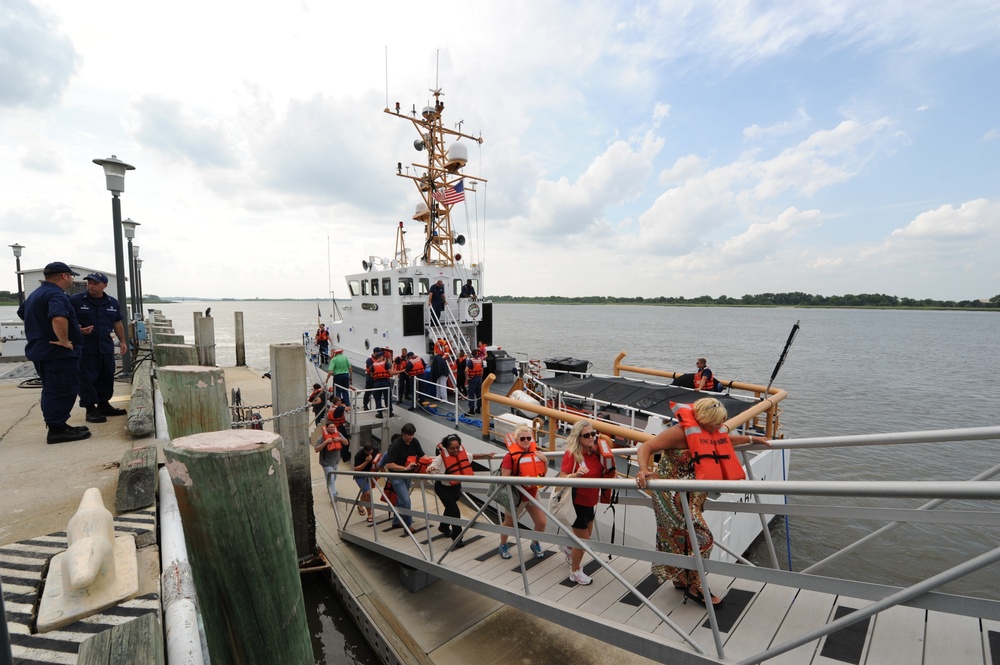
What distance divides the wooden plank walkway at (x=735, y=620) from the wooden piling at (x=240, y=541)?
209 centimetres

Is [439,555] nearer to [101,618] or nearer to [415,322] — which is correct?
[101,618]

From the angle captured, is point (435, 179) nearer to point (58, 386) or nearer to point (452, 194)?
point (452, 194)

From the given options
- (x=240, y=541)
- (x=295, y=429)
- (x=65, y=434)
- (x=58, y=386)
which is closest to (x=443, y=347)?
(x=295, y=429)

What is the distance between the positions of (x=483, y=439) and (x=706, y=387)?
4818 mm

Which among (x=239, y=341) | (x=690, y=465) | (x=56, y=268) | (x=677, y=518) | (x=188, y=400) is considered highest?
(x=56, y=268)

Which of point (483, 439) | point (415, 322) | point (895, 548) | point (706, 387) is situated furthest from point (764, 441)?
point (415, 322)

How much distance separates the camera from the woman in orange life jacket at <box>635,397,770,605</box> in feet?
9.82

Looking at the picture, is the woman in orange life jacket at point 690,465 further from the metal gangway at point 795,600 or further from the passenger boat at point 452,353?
the passenger boat at point 452,353

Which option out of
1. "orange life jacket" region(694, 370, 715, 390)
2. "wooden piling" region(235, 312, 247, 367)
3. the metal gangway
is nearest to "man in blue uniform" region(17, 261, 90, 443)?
the metal gangway

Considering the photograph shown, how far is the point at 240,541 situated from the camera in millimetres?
2068

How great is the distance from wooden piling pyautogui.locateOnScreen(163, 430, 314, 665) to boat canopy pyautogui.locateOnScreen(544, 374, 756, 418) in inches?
257

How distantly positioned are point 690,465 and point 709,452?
0.18 metres

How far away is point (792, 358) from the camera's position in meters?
35.8

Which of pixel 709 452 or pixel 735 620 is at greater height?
pixel 709 452
